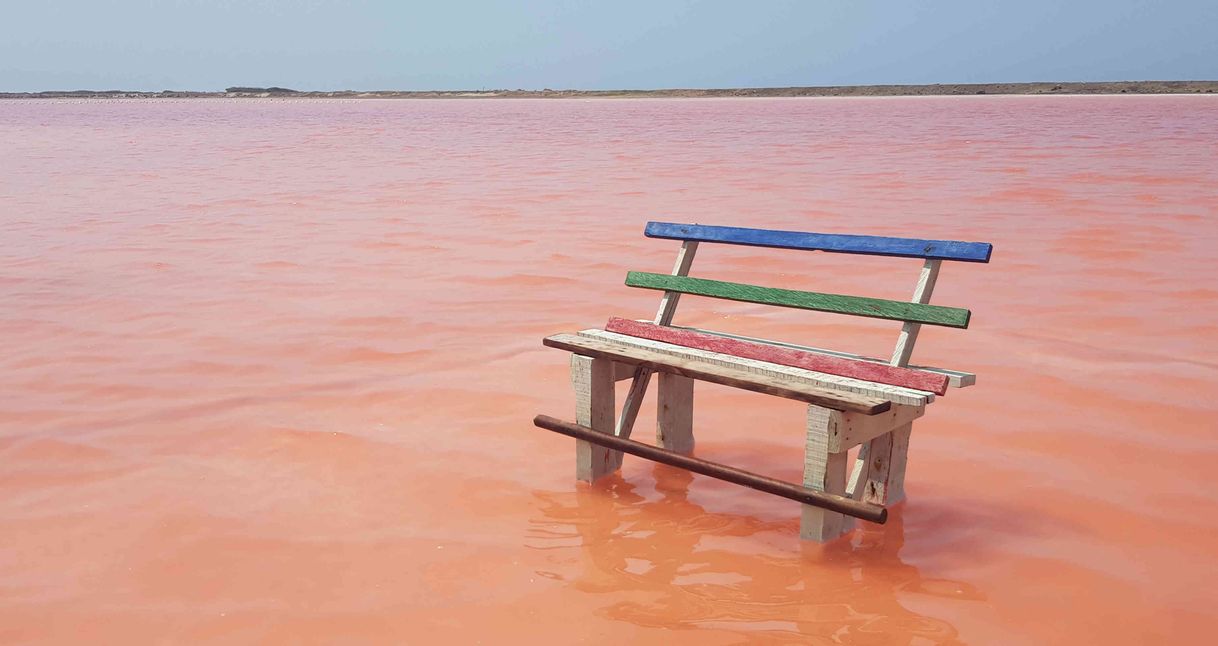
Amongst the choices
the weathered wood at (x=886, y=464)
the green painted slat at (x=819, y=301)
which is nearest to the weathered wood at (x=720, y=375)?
the green painted slat at (x=819, y=301)

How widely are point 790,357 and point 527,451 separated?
5.03 feet

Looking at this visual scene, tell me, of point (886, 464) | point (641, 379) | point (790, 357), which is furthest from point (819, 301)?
point (641, 379)

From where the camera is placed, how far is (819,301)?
420cm

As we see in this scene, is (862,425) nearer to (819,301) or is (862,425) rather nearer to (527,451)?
(819,301)

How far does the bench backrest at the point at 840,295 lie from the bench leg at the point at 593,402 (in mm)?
393

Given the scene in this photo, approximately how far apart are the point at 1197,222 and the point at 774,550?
9773 mm

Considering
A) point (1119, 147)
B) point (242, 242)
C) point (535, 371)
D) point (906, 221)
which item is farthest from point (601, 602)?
point (1119, 147)

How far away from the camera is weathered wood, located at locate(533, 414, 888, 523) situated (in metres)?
3.72

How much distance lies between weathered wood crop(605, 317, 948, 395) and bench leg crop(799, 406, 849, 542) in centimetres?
30

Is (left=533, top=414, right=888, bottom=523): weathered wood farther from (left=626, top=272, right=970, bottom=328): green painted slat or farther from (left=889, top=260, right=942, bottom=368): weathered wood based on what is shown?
(left=626, top=272, right=970, bottom=328): green painted slat

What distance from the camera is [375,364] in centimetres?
675

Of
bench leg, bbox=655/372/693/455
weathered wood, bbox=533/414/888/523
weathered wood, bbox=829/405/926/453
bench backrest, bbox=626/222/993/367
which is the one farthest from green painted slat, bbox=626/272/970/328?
weathered wood, bbox=533/414/888/523

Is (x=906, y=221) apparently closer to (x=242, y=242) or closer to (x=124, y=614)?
(x=242, y=242)

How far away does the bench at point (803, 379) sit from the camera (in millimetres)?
3777
